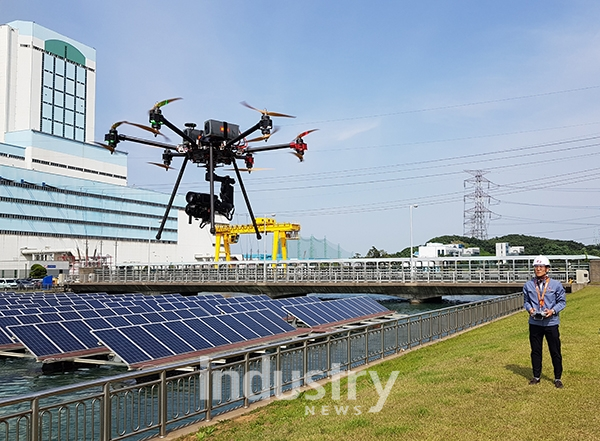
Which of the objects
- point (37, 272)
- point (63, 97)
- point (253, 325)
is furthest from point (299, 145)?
point (63, 97)

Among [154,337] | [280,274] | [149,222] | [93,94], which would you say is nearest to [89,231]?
[149,222]

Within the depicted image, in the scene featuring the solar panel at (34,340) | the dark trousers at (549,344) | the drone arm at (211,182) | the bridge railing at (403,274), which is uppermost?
the drone arm at (211,182)

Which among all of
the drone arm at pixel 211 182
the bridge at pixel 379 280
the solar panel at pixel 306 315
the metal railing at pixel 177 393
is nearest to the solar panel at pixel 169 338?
the drone arm at pixel 211 182

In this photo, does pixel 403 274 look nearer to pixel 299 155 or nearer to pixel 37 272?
pixel 299 155

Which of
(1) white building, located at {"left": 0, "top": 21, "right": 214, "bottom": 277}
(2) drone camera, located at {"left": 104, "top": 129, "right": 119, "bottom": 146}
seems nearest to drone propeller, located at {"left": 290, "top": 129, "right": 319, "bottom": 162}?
(2) drone camera, located at {"left": 104, "top": 129, "right": 119, "bottom": 146}

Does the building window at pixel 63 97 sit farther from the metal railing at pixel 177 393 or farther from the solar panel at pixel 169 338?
the metal railing at pixel 177 393

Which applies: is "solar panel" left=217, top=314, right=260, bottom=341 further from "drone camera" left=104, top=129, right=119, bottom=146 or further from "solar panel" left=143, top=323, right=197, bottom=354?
"drone camera" left=104, top=129, right=119, bottom=146

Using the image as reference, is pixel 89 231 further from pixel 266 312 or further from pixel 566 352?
pixel 566 352
